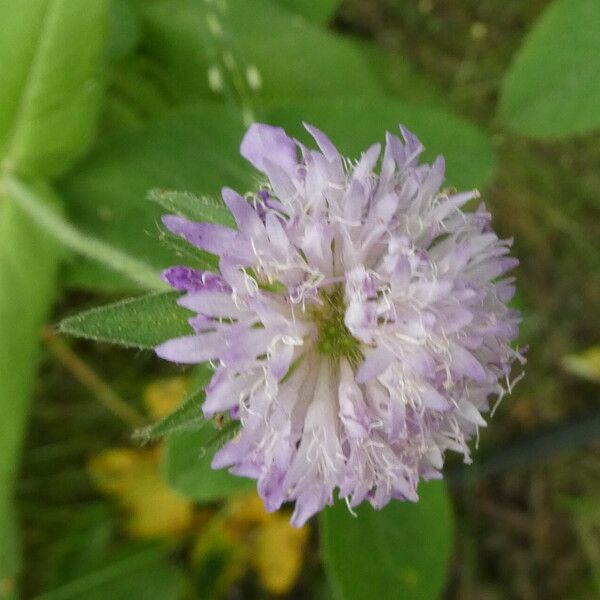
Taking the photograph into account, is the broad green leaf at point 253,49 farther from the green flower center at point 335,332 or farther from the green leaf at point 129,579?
the green leaf at point 129,579

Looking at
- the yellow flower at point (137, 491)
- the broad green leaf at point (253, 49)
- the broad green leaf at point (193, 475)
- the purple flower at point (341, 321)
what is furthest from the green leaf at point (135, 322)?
the yellow flower at point (137, 491)

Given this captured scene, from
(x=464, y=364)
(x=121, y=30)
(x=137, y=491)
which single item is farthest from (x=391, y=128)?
(x=137, y=491)

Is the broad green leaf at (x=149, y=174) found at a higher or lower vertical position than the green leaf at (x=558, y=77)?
lower

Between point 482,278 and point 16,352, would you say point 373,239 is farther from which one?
point 16,352

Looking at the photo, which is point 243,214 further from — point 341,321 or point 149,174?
point 149,174

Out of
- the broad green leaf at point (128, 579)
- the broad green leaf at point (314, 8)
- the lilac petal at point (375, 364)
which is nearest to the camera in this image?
the lilac petal at point (375, 364)

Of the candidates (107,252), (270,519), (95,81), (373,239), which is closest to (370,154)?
(373,239)

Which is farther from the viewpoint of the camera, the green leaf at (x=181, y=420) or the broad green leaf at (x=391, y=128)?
the broad green leaf at (x=391, y=128)
